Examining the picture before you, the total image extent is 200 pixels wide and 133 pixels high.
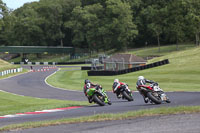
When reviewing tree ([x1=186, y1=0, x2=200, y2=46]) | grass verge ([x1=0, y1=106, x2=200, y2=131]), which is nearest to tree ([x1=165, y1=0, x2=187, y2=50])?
tree ([x1=186, y1=0, x2=200, y2=46])

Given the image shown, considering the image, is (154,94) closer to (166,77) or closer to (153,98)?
(153,98)

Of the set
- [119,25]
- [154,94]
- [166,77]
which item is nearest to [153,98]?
[154,94]

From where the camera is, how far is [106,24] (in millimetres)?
104875

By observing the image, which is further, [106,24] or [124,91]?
[106,24]

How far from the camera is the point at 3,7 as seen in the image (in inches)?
3792

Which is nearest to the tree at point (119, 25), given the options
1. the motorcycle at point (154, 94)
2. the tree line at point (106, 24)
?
the tree line at point (106, 24)

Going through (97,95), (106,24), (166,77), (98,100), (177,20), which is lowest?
(166,77)

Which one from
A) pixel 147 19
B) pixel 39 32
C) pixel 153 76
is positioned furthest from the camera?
pixel 39 32

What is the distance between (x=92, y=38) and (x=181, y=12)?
34017mm

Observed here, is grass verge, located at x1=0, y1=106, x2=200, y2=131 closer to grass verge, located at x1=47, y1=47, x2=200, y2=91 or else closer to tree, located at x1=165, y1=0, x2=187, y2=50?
grass verge, located at x1=47, y1=47, x2=200, y2=91

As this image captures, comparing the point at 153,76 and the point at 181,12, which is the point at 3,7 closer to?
the point at 181,12

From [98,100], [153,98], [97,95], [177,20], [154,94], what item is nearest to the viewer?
[153,98]

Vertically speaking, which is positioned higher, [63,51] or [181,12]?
[181,12]

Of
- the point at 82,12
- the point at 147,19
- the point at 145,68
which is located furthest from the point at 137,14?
the point at 145,68
